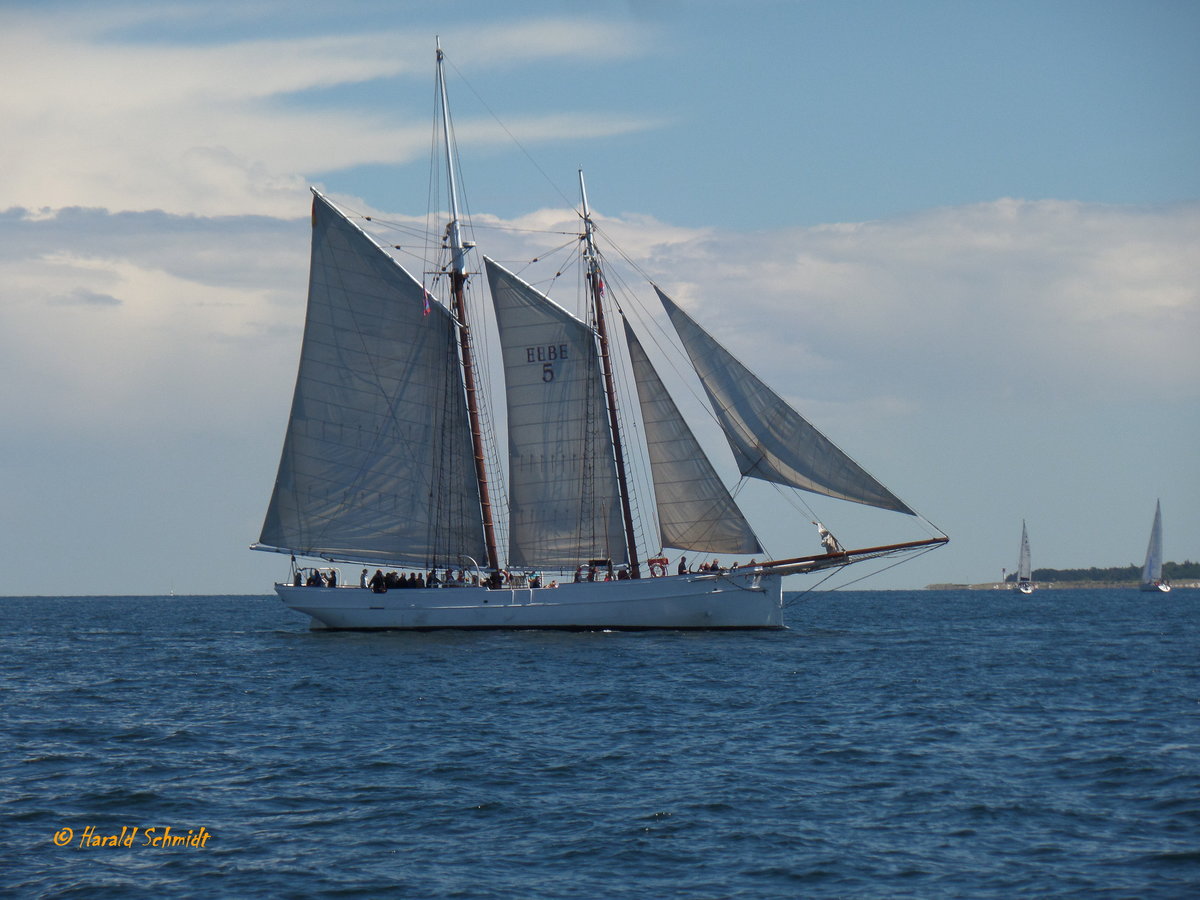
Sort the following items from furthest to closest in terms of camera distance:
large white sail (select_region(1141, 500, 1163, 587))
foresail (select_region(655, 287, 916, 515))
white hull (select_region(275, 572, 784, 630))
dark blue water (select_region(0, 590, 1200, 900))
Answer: large white sail (select_region(1141, 500, 1163, 587)), white hull (select_region(275, 572, 784, 630)), foresail (select_region(655, 287, 916, 515)), dark blue water (select_region(0, 590, 1200, 900))

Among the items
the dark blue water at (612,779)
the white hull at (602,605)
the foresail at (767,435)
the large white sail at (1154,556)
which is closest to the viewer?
the dark blue water at (612,779)

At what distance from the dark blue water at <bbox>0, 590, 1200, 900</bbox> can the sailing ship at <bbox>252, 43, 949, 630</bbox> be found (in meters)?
8.71

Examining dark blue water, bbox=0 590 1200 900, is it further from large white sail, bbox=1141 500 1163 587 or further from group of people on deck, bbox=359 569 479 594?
large white sail, bbox=1141 500 1163 587

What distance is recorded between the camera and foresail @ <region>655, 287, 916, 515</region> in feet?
179

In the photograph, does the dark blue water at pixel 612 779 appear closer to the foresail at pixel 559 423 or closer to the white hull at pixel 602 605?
the white hull at pixel 602 605

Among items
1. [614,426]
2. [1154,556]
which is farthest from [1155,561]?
[614,426]

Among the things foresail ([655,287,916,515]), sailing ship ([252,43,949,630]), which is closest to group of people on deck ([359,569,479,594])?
sailing ship ([252,43,949,630])

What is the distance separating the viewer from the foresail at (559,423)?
198 feet

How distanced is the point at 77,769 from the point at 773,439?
32.7 metres

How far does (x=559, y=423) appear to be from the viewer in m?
60.3

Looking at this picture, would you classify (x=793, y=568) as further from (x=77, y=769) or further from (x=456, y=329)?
(x=77, y=769)

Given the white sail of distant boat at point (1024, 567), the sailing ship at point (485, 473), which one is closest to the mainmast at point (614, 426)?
the sailing ship at point (485, 473)

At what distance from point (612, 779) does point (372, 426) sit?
117ft

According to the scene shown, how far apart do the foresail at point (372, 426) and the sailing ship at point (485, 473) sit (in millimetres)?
67
